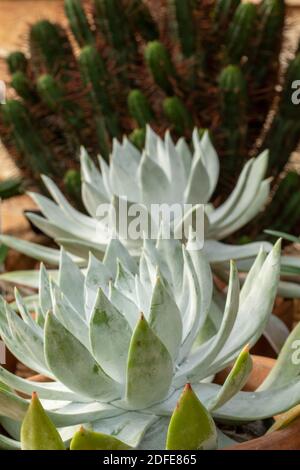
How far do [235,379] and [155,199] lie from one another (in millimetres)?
415

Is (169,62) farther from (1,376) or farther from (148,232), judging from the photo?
(1,376)

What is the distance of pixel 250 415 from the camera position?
0.62 metres

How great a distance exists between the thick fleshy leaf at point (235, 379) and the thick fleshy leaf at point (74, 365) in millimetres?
75

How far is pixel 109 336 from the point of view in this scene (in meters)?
0.60

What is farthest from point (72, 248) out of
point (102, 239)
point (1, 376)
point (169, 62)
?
point (169, 62)

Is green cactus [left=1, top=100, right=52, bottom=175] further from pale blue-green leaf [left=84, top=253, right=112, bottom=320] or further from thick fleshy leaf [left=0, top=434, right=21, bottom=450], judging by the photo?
thick fleshy leaf [left=0, top=434, right=21, bottom=450]

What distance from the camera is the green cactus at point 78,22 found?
1659 mm

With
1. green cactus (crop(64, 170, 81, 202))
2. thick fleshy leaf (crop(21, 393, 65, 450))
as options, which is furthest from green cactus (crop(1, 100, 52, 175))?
thick fleshy leaf (crop(21, 393, 65, 450))

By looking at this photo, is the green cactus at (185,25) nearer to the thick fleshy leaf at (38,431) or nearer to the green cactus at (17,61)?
the green cactus at (17,61)

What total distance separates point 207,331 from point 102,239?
10.3 inches

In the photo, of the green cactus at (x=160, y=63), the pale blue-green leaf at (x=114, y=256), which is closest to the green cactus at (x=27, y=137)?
the green cactus at (x=160, y=63)

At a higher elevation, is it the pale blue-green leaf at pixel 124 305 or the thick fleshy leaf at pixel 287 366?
the pale blue-green leaf at pixel 124 305

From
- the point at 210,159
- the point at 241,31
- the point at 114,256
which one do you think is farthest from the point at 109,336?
the point at 241,31

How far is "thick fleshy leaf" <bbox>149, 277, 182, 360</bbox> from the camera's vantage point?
60 centimetres
